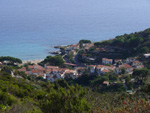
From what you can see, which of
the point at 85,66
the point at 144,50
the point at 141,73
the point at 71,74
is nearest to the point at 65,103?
the point at 141,73

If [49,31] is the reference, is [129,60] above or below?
below

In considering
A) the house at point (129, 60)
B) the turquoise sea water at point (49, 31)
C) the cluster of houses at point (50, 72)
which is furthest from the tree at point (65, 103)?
the turquoise sea water at point (49, 31)

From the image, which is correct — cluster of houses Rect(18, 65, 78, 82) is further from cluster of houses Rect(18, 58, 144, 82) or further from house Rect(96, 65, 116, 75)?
house Rect(96, 65, 116, 75)

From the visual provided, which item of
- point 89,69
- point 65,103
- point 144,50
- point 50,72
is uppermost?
point 65,103

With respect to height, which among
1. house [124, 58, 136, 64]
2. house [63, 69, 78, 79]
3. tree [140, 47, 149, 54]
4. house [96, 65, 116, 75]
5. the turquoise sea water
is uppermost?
the turquoise sea water

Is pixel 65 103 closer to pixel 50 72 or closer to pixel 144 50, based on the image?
pixel 50 72

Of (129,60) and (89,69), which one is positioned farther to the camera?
(129,60)

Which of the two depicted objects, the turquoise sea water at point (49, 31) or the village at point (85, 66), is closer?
the village at point (85, 66)

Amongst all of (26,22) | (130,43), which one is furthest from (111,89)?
(26,22)

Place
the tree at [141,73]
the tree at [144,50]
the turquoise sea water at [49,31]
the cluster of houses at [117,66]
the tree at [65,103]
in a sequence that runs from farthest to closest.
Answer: the turquoise sea water at [49,31]
the tree at [144,50]
the cluster of houses at [117,66]
the tree at [141,73]
the tree at [65,103]

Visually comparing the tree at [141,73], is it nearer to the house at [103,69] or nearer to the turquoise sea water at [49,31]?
the house at [103,69]

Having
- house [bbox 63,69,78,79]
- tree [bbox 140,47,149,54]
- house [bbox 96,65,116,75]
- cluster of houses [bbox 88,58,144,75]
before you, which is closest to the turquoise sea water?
cluster of houses [bbox 88,58,144,75]
